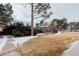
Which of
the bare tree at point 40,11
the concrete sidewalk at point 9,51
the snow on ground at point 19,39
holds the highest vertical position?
the bare tree at point 40,11

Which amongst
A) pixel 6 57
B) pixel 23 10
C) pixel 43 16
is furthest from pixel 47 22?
pixel 6 57

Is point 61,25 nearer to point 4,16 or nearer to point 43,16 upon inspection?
point 43,16

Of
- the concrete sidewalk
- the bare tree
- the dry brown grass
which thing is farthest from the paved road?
the concrete sidewalk

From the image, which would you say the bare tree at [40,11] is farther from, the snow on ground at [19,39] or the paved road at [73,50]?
the paved road at [73,50]

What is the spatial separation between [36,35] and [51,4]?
0.28m

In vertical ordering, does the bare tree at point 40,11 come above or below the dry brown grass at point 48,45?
above

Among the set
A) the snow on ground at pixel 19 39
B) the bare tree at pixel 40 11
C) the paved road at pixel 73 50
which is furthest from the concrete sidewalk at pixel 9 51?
the paved road at pixel 73 50

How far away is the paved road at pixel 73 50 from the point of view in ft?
8.60

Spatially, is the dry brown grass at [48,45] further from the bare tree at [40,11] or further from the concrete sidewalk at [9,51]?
the bare tree at [40,11]

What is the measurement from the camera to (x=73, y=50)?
8.62 ft

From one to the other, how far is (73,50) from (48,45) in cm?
21

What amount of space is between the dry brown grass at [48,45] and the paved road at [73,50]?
0.10 feet

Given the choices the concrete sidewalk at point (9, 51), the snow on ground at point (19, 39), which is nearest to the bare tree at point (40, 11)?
the snow on ground at point (19, 39)

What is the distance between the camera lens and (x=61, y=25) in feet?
8.70
